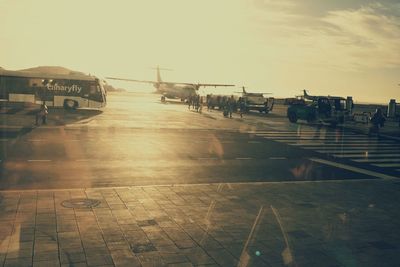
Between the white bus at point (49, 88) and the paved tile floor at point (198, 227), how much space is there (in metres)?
27.9

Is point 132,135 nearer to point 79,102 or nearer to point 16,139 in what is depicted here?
point 16,139

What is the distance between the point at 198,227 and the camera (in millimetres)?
6879

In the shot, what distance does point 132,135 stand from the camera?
69.1 ft

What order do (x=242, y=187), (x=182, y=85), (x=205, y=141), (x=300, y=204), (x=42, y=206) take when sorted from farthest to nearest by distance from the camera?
(x=182, y=85)
(x=205, y=141)
(x=242, y=187)
(x=300, y=204)
(x=42, y=206)

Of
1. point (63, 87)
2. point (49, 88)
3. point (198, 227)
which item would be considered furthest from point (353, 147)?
point (49, 88)

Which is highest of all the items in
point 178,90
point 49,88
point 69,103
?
point 178,90

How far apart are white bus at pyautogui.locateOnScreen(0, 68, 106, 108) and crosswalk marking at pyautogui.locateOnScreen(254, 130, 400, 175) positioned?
18.5m

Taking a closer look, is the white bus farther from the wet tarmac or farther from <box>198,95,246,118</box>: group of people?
<box>198,95,246,118</box>: group of people

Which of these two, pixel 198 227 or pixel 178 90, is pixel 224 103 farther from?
pixel 198 227

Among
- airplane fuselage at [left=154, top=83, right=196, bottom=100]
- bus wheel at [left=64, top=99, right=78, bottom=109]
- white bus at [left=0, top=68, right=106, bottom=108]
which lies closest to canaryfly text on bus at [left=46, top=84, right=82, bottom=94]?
white bus at [left=0, top=68, right=106, bottom=108]

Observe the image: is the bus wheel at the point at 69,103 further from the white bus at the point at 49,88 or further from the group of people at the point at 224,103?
the group of people at the point at 224,103

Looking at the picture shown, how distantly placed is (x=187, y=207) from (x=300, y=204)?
2.67 m

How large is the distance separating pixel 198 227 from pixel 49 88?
105 ft

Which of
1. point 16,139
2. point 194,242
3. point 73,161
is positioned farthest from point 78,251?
point 16,139
